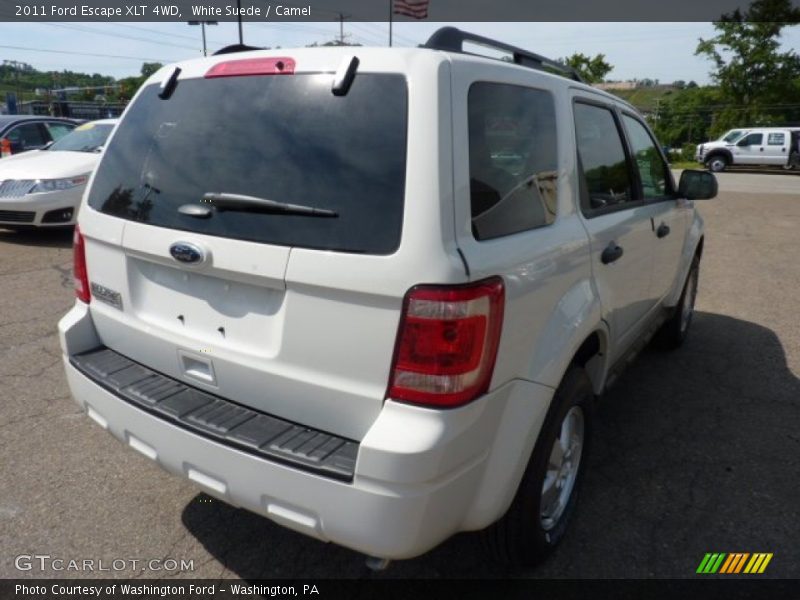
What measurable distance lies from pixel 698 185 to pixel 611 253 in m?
1.63

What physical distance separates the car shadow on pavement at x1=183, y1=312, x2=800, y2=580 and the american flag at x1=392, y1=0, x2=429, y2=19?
11.3m

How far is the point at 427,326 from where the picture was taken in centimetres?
173

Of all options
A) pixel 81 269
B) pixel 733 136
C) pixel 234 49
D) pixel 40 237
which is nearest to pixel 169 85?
pixel 234 49

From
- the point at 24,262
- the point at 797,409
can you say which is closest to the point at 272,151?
the point at 797,409

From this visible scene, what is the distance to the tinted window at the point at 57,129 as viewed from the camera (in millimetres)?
11026

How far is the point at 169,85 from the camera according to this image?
2355mm

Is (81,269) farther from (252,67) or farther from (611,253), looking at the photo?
(611,253)

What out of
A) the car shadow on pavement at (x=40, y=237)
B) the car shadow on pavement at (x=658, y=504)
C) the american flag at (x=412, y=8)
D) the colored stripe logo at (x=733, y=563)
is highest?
the american flag at (x=412, y=8)

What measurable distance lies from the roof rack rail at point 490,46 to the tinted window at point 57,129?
35.0ft

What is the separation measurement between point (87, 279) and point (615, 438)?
2838 mm

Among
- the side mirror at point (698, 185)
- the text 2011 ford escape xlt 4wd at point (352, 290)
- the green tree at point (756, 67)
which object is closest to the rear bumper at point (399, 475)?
the text 2011 ford escape xlt 4wd at point (352, 290)

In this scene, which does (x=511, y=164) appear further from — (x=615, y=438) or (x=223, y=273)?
(x=615, y=438)

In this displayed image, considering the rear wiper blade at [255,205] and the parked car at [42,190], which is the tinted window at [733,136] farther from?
the rear wiper blade at [255,205]

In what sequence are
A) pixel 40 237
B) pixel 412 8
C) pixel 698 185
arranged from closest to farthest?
pixel 698 185
pixel 40 237
pixel 412 8
